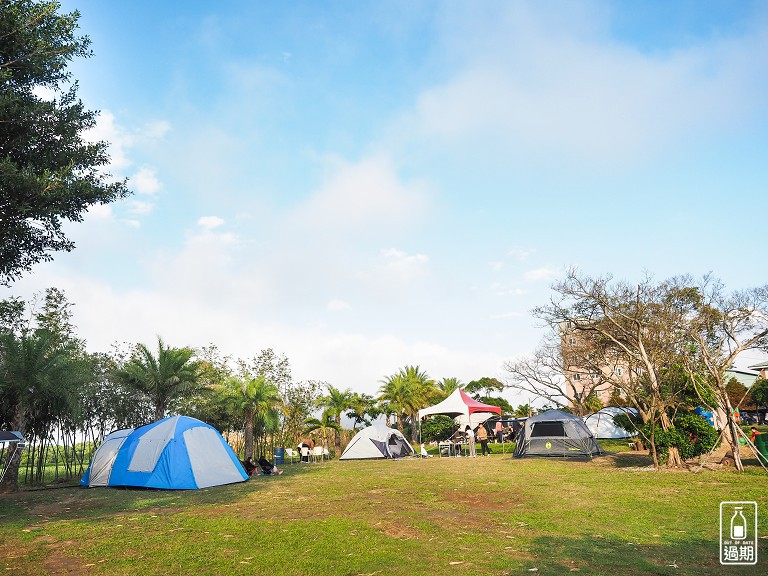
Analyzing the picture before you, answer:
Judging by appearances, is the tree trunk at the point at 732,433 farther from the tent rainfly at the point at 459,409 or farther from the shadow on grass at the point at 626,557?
the tent rainfly at the point at 459,409

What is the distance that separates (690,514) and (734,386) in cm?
5126

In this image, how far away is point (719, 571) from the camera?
614 cm

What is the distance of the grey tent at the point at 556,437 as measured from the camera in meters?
24.1

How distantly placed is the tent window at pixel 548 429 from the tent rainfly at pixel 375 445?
8.64m

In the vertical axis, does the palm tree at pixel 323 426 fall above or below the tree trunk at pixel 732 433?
below

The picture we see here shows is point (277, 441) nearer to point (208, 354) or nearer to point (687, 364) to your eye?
point (208, 354)

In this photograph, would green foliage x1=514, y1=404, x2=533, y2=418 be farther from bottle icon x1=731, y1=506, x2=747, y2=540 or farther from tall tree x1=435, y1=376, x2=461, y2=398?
bottle icon x1=731, y1=506, x2=747, y2=540

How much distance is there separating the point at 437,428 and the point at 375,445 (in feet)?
39.4

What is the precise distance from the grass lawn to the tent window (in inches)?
356

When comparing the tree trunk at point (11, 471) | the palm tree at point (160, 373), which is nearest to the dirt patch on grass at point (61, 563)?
the tree trunk at point (11, 471)

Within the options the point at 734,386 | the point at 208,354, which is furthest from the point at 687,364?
the point at 734,386

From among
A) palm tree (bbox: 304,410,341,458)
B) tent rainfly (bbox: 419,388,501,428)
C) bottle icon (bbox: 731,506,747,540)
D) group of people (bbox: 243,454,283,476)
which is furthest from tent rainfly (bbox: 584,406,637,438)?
bottle icon (bbox: 731,506,747,540)

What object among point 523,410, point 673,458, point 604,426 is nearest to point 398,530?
point 673,458

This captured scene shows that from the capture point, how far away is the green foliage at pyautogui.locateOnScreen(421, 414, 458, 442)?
1572 inches
